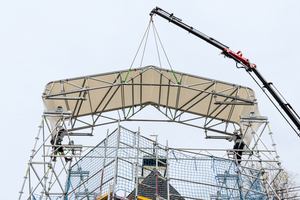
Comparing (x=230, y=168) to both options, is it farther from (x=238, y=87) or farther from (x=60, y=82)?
(x=60, y=82)

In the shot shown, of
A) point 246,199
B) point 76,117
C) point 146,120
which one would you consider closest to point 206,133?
point 146,120

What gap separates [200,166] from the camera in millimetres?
12688

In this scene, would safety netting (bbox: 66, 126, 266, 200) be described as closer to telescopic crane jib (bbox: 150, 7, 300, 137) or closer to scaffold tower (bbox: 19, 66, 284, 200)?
scaffold tower (bbox: 19, 66, 284, 200)

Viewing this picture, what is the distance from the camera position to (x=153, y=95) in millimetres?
18422

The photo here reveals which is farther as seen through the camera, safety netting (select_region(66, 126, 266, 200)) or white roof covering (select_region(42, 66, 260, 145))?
white roof covering (select_region(42, 66, 260, 145))

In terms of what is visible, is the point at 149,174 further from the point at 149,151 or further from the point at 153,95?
the point at 153,95

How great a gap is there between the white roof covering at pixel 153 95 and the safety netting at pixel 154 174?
12.7ft

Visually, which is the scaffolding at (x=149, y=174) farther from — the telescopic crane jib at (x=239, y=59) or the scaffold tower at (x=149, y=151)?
the telescopic crane jib at (x=239, y=59)

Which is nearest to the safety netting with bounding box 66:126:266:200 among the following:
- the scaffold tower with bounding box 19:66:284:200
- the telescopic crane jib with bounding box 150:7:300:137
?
the scaffold tower with bounding box 19:66:284:200

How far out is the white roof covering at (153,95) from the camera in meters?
15.5

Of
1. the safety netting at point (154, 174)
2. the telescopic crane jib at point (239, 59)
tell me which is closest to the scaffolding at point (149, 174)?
the safety netting at point (154, 174)

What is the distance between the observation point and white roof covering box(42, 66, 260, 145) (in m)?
15.5

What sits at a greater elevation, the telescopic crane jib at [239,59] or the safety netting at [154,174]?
the telescopic crane jib at [239,59]

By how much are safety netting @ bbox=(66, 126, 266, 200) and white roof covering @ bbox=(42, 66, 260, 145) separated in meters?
3.87
